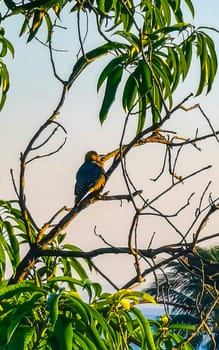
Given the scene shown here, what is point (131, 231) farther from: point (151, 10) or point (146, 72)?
point (151, 10)

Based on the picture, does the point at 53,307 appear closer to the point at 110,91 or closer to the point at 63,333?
the point at 63,333

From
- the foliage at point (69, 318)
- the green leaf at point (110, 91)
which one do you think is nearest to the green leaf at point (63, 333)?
the foliage at point (69, 318)

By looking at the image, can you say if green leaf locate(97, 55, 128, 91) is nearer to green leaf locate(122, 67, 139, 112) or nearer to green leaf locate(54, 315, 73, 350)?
green leaf locate(122, 67, 139, 112)

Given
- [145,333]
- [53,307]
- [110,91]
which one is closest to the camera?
[53,307]

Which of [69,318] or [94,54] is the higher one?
[94,54]

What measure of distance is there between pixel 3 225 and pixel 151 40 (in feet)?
1.74

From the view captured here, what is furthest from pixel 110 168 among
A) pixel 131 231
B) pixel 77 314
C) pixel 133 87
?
pixel 77 314

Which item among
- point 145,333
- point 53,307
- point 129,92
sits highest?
point 129,92

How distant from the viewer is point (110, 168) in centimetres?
209

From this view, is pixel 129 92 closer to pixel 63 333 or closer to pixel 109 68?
pixel 109 68

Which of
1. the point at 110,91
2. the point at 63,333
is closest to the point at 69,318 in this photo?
the point at 63,333

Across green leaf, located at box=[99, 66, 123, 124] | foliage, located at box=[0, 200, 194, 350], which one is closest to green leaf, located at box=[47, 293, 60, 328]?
foliage, located at box=[0, 200, 194, 350]

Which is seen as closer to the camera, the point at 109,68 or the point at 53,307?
the point at 53,307

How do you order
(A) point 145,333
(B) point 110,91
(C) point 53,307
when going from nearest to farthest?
(C) point 53,307 < (A) point 145,333 < (B) point 110,91
